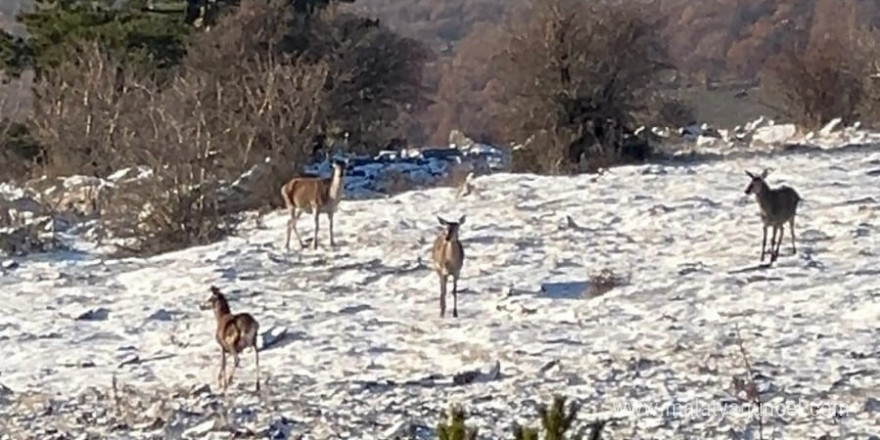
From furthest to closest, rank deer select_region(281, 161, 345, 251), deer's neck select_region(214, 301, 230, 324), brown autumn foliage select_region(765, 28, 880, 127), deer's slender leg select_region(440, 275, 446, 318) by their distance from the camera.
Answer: brown autumn foliage select_region(765, 28, 880, 127)
deer select_region(281, 161, 345, 251)
deer's slender leg select_region(440, 275, 446, 318)
deer's neck select_region(214, 301, 230, 324)

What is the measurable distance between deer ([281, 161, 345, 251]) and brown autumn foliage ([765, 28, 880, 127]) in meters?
13.1

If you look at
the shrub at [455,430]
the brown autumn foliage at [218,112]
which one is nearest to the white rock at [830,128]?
the brown autumn foliage at [218,112]

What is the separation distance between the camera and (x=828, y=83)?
27719 millimetres

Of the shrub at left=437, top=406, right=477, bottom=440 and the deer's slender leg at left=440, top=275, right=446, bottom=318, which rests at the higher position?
the shrub at left=437, top=406, right=477, bottom=440

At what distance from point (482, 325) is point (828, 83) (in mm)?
17631

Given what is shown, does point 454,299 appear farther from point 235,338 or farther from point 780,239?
point 780,239

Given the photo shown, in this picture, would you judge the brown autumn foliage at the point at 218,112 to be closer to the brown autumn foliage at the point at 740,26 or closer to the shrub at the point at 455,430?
the shrub at the point at 455,430

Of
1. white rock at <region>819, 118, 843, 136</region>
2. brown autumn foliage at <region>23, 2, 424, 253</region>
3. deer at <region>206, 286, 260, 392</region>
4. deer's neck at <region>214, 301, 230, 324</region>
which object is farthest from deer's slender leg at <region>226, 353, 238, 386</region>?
white rock at <region>819, 118, 843, 136</region>

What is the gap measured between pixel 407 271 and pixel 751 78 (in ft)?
146

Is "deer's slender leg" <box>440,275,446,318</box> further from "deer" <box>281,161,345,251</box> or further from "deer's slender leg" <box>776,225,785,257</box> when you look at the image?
"deer" <box>281,161,345,251</box>

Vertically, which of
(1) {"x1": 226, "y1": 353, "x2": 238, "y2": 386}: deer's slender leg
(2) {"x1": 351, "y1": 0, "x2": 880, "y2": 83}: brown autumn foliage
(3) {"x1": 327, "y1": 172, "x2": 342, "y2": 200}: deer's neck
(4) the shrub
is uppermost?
(2) {"x1": 351, "y1": 0, "x2": 880, "y2": 83}: brown autumn foliage

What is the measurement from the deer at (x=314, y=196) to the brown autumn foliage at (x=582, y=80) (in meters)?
6.82

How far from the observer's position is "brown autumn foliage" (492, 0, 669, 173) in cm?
2269

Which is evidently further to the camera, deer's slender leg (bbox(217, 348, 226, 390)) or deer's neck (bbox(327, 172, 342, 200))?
deer's neck (bbox(327, 172, 342, 200))
